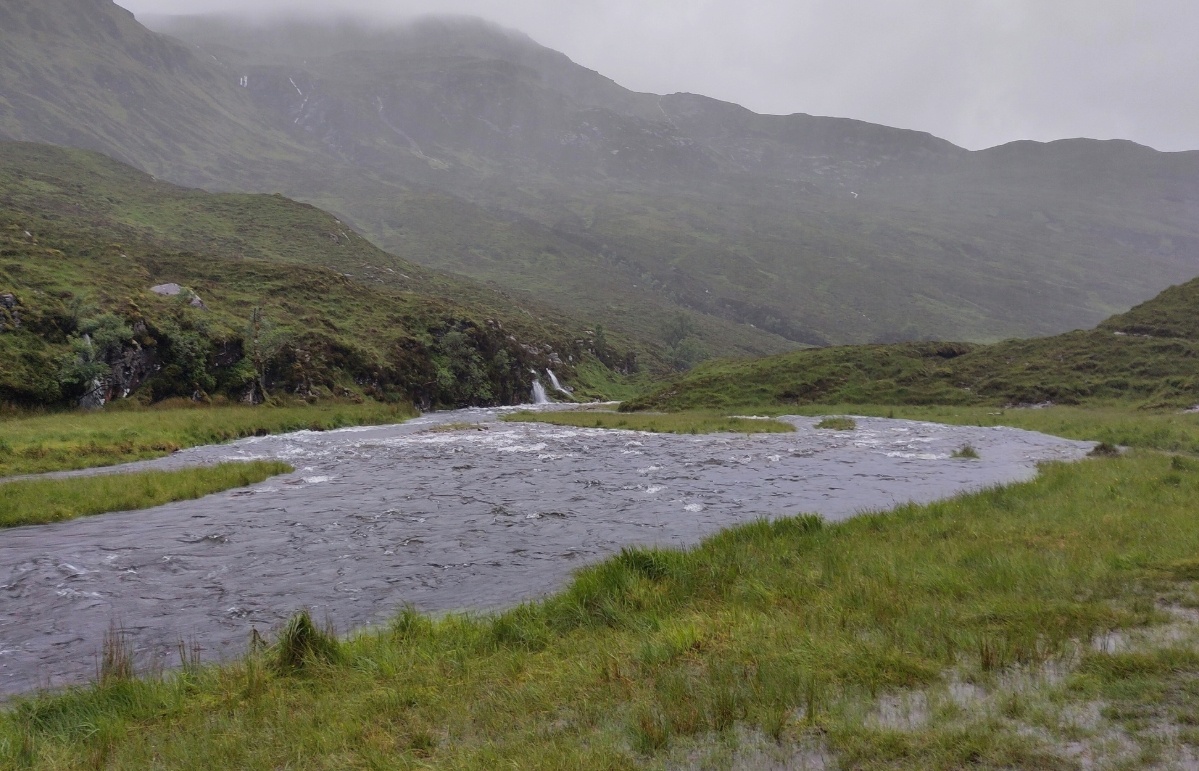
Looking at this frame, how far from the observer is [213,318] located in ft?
153

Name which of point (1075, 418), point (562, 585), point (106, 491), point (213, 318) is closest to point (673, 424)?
point (1075, 418)

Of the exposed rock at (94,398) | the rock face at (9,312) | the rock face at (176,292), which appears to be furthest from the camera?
the rock face at (176,292)

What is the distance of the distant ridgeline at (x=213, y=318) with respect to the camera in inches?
1410

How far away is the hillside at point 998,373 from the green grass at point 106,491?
46.0 m

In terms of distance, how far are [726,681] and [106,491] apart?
63.8ft

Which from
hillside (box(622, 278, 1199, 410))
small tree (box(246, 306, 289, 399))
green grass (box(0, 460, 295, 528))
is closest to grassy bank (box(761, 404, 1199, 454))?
hillside (box(622, 278, 1199, 410))

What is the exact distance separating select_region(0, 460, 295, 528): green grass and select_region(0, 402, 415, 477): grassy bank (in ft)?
16.2

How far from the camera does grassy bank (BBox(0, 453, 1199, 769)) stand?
191 inches

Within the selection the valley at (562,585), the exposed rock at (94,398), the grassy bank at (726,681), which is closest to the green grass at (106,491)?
the valley at (562,585)

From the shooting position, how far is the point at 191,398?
39.5 metres

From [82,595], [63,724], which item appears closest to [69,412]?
[82,595]

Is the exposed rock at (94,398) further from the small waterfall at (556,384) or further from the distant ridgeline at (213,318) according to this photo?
the small waterfall at (556,384)

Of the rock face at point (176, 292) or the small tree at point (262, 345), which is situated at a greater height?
the rock face at point (176, 292)

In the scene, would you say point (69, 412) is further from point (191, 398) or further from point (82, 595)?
point (82, 595)
